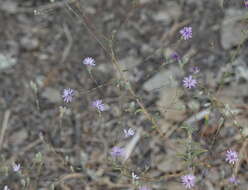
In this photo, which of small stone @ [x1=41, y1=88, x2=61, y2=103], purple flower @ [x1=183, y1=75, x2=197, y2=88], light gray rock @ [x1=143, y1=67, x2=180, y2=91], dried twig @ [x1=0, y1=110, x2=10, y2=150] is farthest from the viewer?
small stone @ [x1=41, y1=88, x2=61, y2=103]

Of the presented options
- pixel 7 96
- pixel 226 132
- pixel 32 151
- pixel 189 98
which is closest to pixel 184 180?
pixel 226 132

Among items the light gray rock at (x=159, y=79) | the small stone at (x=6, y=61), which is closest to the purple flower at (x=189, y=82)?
the light gray rock at (x=159, y=79)

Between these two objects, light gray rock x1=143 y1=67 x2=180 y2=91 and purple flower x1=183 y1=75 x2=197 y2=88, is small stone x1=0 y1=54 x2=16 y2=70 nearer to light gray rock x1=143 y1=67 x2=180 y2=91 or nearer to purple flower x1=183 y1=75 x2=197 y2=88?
light gray rock x1=143 y1=67 x2=180 y2=91

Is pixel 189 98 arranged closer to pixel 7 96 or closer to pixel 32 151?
pixel 32 151

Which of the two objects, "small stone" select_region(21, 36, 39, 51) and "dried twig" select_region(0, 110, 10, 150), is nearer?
"dried twig" select_region(0, 110, 10, 150)

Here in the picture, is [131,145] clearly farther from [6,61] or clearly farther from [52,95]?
[6,61]

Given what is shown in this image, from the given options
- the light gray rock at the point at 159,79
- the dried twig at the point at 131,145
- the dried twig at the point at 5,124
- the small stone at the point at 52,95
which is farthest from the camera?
the small stone at the point at 52,95

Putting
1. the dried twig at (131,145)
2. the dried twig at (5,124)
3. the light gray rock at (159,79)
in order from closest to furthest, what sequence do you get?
1. the dried twig at (131,145)
2. the dried twig at (5,124)
3. the light gray rock at (159,79)

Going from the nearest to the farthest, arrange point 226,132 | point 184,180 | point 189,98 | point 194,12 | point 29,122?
point 184,180 → point 226,132 → point 189,98 → point 29,122 → point 194,12

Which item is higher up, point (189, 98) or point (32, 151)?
point (189, 98)

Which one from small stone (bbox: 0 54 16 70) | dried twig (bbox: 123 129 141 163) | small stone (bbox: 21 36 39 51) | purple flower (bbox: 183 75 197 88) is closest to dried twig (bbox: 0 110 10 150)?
small stone (bbox: 0 54 16 70)

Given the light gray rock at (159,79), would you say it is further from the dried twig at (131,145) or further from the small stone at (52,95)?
the small stone at (52,95)
